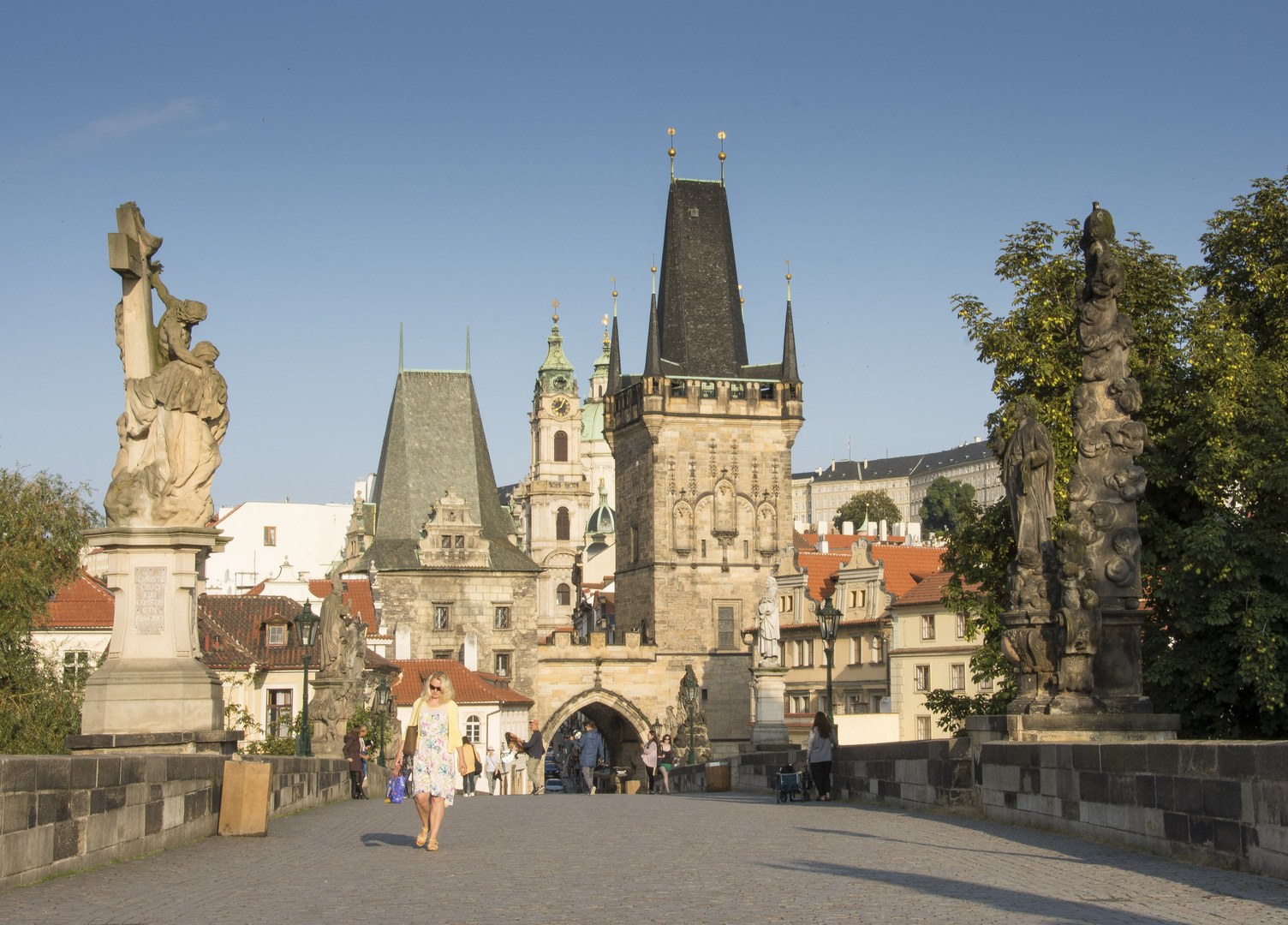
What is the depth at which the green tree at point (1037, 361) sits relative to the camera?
26250 mm

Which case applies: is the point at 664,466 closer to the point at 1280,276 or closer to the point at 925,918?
the point at 1280,276

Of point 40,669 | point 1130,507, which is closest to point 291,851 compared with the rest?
point 1130,507

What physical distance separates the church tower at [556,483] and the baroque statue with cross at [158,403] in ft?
430

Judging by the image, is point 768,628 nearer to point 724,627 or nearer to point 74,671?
point 74,671

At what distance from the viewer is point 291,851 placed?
11.0 meters

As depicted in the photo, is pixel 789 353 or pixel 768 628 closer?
pixel 768 628

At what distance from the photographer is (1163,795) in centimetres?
933

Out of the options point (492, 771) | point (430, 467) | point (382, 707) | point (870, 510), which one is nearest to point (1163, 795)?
point (382, 707)

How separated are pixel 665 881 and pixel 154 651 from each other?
4524mm

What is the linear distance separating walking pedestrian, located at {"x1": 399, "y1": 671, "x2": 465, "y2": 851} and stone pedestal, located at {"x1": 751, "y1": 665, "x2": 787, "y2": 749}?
2435 cm

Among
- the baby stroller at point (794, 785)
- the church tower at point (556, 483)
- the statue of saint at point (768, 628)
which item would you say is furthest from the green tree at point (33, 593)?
the church tower at point (556, 483)

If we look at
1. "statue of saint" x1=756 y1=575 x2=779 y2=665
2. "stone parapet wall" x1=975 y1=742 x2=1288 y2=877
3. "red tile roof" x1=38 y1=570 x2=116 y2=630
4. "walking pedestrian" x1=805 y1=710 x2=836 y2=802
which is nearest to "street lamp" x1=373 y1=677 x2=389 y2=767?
"statue of saint" x1=756 y1=575 x2=779 y2=665

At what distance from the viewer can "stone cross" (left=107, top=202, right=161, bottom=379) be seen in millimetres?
11758

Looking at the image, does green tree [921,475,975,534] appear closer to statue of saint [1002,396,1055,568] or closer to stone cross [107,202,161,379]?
statue of saint [1002,396,1055,568]
